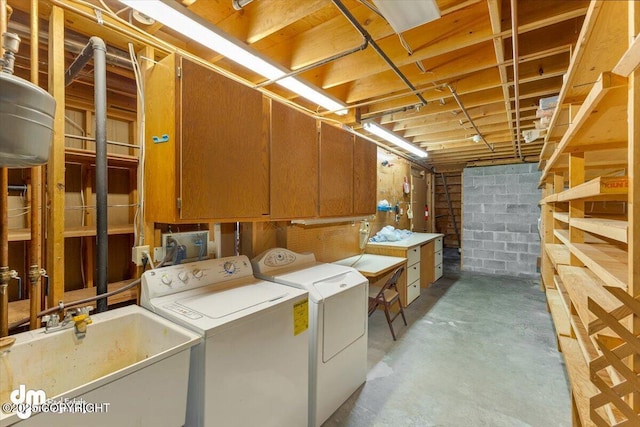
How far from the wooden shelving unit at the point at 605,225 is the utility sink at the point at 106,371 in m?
1.44

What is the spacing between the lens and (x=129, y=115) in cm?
222

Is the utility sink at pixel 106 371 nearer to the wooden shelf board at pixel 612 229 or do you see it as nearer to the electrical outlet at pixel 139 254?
the electrical outlet at pixel 139 254

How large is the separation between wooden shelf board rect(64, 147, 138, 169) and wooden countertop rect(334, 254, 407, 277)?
216 cm

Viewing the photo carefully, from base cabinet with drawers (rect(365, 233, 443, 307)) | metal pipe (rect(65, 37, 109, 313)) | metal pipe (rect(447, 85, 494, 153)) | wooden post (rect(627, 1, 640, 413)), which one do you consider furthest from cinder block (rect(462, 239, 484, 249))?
metal pipe (rect(65, 37, 109, 313))

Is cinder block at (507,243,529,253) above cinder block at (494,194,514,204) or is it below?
below

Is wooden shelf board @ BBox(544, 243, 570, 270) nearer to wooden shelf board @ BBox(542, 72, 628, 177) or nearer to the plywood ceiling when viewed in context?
wooden shelf board @ BBox(542, 72, 628, 177)

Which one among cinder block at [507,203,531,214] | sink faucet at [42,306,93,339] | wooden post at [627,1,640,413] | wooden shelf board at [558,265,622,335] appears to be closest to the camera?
wooden post at [627,1,640,413]

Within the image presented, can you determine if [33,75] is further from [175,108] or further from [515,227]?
[515,227]

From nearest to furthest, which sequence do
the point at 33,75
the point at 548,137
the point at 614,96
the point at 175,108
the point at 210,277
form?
the point at 614,96
the point at 33,75
the point at 175,108
the point at 210,277
the point at 548,137

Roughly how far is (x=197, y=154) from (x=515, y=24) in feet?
5.97

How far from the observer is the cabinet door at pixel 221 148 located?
4.81 feet

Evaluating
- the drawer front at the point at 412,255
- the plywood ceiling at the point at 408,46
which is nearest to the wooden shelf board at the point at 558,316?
the drawer front at the point at 412,255

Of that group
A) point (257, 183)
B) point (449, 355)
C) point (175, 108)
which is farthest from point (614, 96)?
point (449, 355)

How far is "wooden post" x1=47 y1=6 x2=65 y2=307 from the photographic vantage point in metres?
1.37
